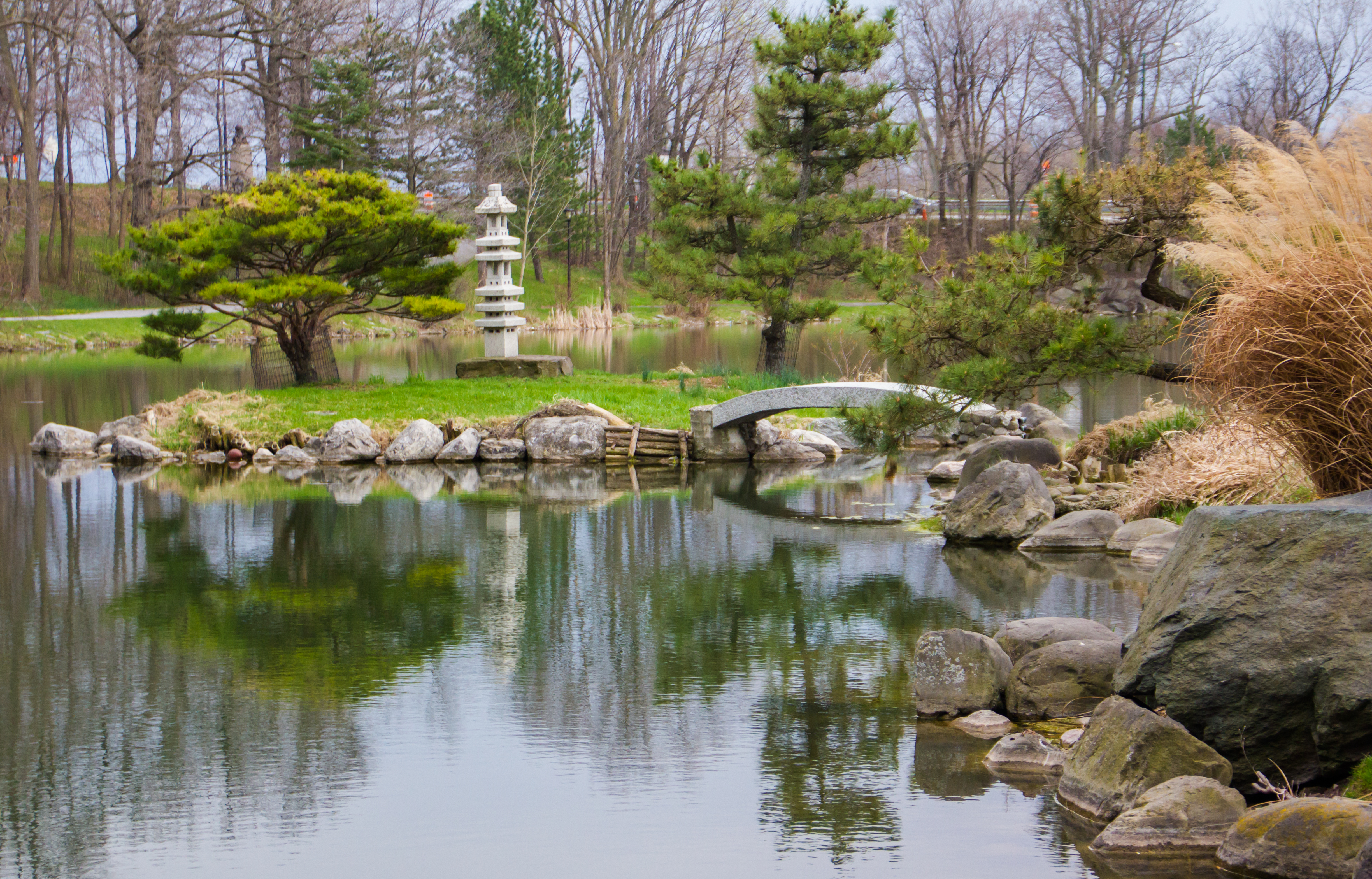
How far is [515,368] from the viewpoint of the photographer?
1836cm

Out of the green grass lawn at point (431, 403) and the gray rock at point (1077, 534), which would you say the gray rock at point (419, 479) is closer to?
the green grass lawn at point (431, 403)

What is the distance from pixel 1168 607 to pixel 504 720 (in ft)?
9.79

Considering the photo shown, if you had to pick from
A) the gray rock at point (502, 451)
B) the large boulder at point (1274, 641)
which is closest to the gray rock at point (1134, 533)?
the large boulder at point (1274, 641)

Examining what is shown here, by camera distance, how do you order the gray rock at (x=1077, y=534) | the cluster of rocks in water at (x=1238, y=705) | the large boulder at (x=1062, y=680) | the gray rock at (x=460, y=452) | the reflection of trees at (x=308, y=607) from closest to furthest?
the cluster of rocks in water at (x=1238, y=705) → the large boulder at (x=1062, y=680) → the reflection of trees at (x=308, y=607) → the gray rock at (x=1077, y=534) → the gray rock at (x=460, y=452)

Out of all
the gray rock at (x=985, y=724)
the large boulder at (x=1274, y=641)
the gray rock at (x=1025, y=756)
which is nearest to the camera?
the large boulder at (x=1274, y=641)

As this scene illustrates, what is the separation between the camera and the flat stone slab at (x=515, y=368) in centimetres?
1831

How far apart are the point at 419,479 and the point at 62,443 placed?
16.1ft

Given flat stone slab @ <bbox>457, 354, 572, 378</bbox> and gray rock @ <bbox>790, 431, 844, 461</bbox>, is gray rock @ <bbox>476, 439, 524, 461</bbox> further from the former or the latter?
flat stone slab @ <bbox>457, 354, 572, 378</bbox>

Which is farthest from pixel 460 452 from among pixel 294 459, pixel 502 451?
pixel 294 459

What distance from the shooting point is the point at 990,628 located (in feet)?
24.0

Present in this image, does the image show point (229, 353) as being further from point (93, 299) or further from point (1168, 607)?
point (1168, 607)

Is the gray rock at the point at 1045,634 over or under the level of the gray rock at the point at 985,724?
over

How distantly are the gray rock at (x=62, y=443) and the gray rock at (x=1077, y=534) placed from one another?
11289 millimetres

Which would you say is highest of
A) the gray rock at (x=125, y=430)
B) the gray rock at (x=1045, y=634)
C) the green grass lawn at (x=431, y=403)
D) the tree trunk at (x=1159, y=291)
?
the tree trunk at (x=1159, y=291)
